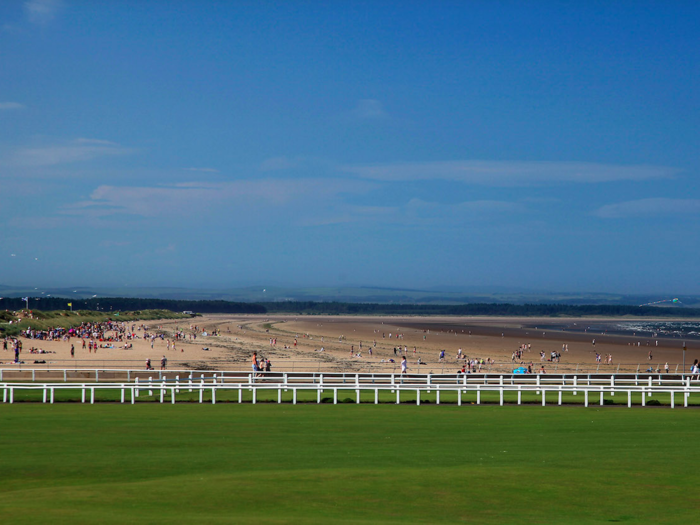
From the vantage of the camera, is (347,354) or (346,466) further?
(347,354)

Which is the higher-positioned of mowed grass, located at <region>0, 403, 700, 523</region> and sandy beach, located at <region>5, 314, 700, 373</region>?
mowed grass, located at <region>0, 403, 700, 523</region>

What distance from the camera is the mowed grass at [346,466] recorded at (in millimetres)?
9875

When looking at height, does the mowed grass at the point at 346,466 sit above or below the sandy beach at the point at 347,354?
above

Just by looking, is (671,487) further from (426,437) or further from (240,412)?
(240,412)

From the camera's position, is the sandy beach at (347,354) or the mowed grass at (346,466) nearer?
the mowed grass at (346,466)

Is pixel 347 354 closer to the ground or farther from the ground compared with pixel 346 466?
closer to the ground

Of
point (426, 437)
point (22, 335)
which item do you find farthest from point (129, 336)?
point (426, 437)

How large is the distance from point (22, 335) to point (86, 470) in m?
73.0

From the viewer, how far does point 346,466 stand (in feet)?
43.9

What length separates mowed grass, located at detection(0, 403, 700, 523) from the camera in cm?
988

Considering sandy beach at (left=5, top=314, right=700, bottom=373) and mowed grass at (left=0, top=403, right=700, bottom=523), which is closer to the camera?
mowed grass at (left=0, top=403, right=700, bottom=523)

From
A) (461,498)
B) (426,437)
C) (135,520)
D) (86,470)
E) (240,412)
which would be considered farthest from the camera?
(240,412)

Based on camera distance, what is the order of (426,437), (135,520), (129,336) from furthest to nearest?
1. (129,336)
2. (426,437)
3. (135,520)

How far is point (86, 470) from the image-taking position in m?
13.0
